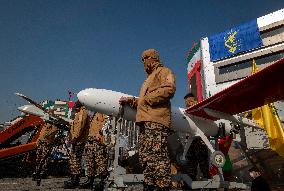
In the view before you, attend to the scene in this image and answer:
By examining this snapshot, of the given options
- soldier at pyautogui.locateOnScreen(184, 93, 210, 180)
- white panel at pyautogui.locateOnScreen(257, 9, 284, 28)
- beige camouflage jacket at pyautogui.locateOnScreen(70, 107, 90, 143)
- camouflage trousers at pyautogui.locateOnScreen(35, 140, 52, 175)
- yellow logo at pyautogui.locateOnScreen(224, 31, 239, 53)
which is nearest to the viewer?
soldier at pyautogui.locateOnScreen(184, 93, 210, 180)

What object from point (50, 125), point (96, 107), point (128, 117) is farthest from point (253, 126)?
point (50, 125)

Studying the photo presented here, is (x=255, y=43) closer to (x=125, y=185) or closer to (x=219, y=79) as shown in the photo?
(x=219, y=79)

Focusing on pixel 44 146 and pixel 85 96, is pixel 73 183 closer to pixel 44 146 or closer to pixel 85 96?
pixel 44 146

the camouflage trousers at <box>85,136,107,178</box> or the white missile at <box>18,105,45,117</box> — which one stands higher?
the white missile at <box>18,105,45,117</box>

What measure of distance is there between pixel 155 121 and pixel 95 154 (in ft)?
11.4

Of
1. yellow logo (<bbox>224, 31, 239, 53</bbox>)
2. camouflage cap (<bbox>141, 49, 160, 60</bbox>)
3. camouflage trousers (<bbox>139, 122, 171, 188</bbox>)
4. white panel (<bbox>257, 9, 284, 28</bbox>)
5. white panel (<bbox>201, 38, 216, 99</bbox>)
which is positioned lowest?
camouflage trousers (<bbox>139, 122, 171, 188</bbox>)

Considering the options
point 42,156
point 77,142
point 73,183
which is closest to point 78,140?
point 77,142

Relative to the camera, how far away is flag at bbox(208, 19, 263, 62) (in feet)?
96.8

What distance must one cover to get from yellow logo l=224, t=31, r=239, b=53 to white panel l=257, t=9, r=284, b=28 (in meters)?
2.93

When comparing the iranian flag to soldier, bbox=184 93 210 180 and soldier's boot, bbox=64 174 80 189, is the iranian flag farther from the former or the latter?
soldier's boot, bbox=64 174 80 189

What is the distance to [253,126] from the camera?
7.25 metres

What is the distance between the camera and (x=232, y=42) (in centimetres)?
3077

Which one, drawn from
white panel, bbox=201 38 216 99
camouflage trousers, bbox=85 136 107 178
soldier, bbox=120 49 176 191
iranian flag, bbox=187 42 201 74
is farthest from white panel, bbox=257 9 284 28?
soldier, bbox=120 49 176 191

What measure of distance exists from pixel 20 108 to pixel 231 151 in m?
7.49
